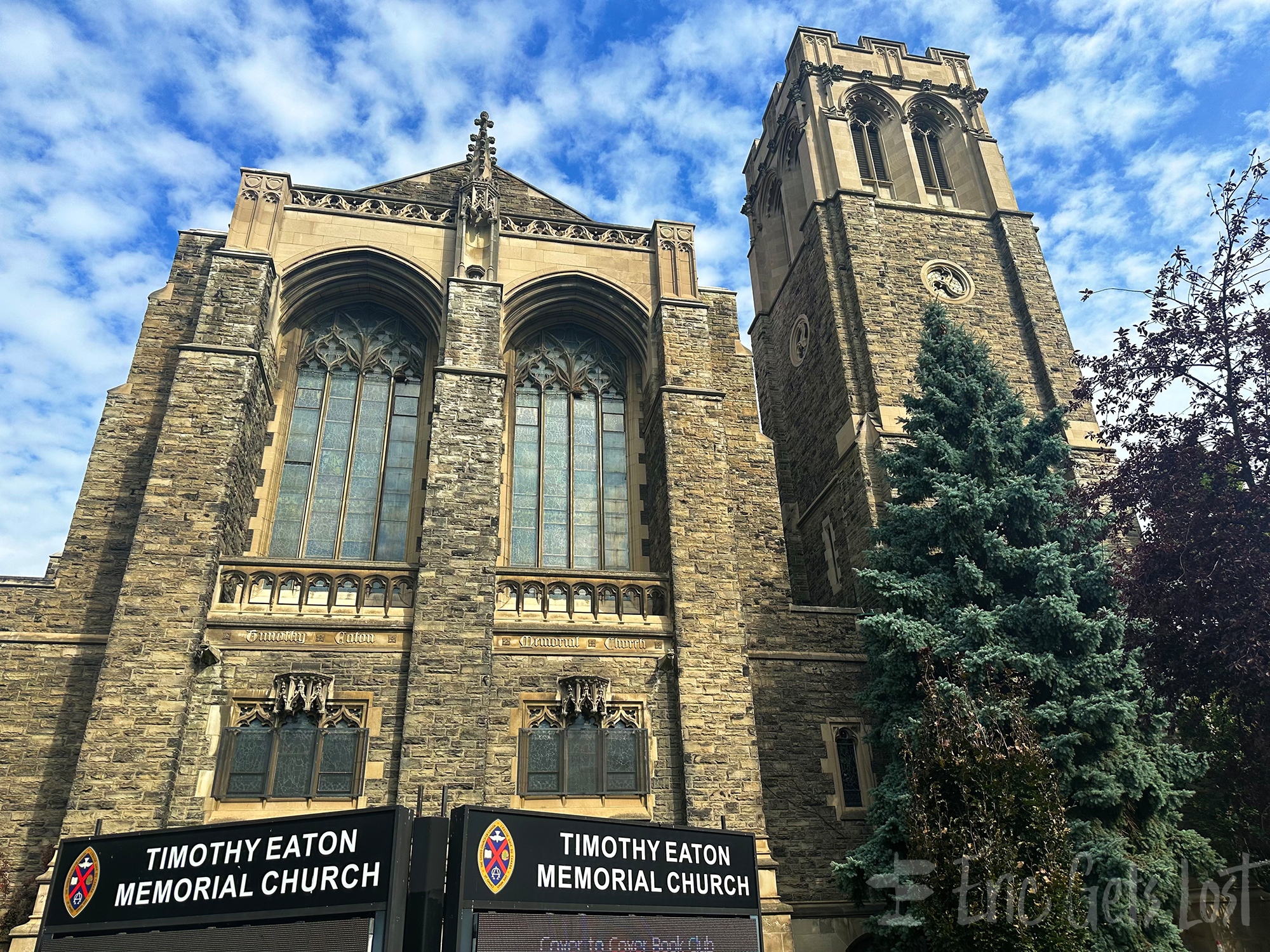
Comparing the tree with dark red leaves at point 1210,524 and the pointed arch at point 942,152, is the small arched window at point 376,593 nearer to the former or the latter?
the tree with dark red leaves at point 1210,524

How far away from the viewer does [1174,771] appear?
38.7 ft

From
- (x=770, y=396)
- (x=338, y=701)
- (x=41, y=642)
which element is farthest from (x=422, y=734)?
(x=770, y=396)

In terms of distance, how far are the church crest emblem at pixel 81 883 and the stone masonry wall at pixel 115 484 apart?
25.9 ft

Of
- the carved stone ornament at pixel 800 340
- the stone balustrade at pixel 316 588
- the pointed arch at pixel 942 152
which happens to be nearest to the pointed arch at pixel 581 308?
the stone balustrade at pixel 316 588

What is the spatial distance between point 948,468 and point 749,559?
142 inches

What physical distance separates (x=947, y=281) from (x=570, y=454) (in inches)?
424

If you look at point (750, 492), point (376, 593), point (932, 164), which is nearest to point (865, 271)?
point (932, 164)

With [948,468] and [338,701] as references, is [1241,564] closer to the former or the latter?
Result: [948,468]

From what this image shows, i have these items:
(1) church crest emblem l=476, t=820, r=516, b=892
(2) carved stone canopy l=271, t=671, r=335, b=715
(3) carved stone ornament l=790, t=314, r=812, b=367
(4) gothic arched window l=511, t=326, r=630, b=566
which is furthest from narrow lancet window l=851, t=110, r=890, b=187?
(1) church crest emblem l=476, t=820, r=516, b=892

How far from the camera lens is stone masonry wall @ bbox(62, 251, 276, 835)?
10875 mm

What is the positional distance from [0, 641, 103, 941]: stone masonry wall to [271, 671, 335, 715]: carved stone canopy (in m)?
2.66

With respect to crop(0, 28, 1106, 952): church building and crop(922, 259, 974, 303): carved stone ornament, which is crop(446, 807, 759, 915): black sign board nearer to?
crop(0, 28, 1106, 952): church building

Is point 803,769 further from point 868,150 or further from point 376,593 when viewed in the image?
point 868,150

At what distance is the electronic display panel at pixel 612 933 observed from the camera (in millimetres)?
5301
